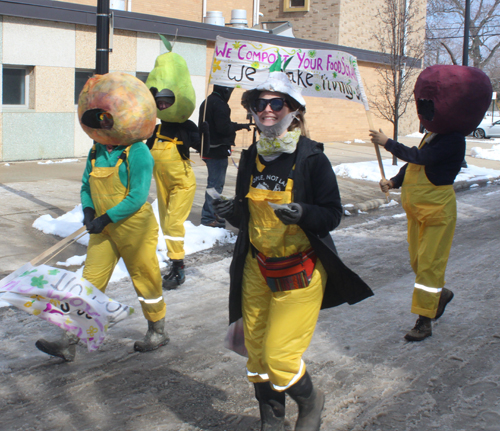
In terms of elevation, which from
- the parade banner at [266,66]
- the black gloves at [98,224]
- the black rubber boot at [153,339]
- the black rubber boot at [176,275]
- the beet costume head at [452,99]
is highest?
the parade banner at [266,66]

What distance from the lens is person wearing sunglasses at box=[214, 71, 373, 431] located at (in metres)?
2.99

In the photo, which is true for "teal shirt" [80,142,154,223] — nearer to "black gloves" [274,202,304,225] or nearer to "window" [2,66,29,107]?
"black gloves" [274,202,304,225]

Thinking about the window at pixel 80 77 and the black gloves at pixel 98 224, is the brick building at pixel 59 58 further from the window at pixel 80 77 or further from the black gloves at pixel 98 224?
the black gloves at pixel 98 224

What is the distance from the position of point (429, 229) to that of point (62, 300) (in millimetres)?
2854

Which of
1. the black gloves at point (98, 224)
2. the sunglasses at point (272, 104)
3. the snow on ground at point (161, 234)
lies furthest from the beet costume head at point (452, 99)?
the snow on ground at point (161, 234)

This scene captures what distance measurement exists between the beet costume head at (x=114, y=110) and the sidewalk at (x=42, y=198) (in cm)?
266

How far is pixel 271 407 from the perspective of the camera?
10.2 feet

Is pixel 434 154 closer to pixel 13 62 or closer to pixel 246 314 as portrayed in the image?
pixel 246 314

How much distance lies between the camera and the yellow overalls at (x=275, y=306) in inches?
115

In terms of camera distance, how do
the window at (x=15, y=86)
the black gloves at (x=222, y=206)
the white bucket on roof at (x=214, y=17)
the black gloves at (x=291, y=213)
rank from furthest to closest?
the white bucket on roof at (x=214, y=17) < the window at (x=15, y=86) < the black gloves at (x=222, y=206) < the black gloves at (x=291, y=213)

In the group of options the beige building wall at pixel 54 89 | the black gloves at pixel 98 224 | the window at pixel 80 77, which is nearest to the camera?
the black gloves at pixel 98 224

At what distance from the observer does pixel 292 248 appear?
3.08m

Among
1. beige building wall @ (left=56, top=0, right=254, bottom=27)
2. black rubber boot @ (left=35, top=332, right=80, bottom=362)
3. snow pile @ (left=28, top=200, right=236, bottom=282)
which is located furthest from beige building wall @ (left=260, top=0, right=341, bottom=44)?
black rubber boot @ (left=35, top=332, right=80, bottom=362)

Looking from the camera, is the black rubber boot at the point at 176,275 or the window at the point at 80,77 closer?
the black rubber boot at the point at 176,275
